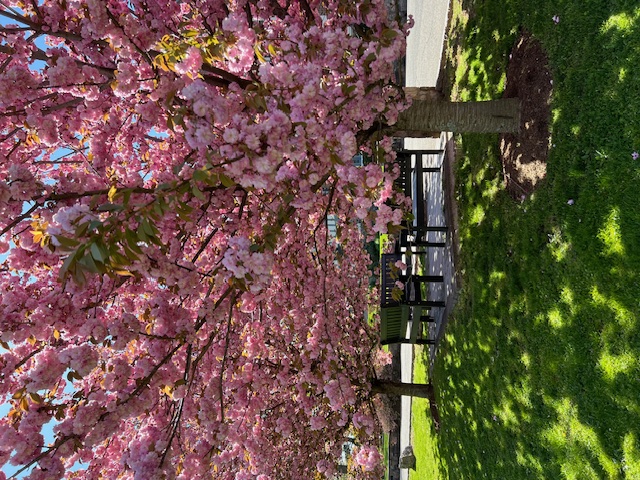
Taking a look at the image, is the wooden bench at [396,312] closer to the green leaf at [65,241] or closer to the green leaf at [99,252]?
the green leaf at [99,252]

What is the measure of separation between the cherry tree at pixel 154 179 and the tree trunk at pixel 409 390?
381 cm

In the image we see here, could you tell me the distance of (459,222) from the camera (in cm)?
693

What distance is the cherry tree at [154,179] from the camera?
2.83m

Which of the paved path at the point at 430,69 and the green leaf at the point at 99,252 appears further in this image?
the paved path at the point at 430,69

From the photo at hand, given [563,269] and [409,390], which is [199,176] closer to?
[563,269]

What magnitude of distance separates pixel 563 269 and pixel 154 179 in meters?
4.28

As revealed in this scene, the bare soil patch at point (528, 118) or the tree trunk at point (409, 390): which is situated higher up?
the bare soil patch at point (528, 118)

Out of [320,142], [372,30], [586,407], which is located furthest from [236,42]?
[586,407]

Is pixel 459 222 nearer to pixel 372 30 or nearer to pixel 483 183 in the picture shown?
pixel 483 183

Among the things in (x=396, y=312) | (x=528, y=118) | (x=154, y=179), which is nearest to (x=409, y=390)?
(x=396, y=312)

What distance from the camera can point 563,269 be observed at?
4.29 m

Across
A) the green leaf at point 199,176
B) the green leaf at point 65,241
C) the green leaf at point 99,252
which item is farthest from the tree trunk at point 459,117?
the green leaf at point 65,241

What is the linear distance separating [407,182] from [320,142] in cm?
471

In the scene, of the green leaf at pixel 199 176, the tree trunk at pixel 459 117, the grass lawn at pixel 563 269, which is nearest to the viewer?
the green leaf at pixel 199 176
